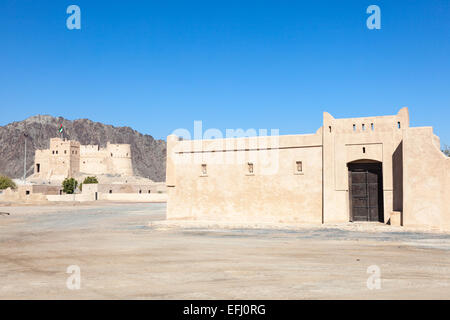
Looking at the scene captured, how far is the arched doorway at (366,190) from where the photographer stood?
803 inches

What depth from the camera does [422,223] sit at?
58.6ft

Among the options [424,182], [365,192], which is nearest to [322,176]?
[365,192]

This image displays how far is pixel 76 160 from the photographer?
113875 mm

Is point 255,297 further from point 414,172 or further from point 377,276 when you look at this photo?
point 414,172

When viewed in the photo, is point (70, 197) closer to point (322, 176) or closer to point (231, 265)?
point (322, 176)

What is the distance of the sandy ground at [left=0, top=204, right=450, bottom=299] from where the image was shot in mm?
7062

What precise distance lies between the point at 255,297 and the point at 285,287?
3.04 ft

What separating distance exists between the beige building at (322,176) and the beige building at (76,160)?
94.0 meters

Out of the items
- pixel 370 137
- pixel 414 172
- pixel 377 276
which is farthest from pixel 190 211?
pixel 377 276

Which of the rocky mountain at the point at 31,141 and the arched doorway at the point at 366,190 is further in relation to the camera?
the rocky mountain at the point at 31,141

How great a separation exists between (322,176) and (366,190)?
222 cm

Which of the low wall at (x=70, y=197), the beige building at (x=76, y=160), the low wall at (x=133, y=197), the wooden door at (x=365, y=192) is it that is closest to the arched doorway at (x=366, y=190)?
the wooden door at (x=365, y=192)

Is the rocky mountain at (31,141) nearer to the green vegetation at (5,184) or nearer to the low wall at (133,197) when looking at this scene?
the green vegetation at (5,184)

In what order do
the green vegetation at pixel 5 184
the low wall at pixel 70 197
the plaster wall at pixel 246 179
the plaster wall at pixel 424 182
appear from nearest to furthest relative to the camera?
the plaster wall at pixel 424 182, the plaster wall at pixel 246 179, the low wall at pixel 70 197, the green vegetation at pixel 5 184
